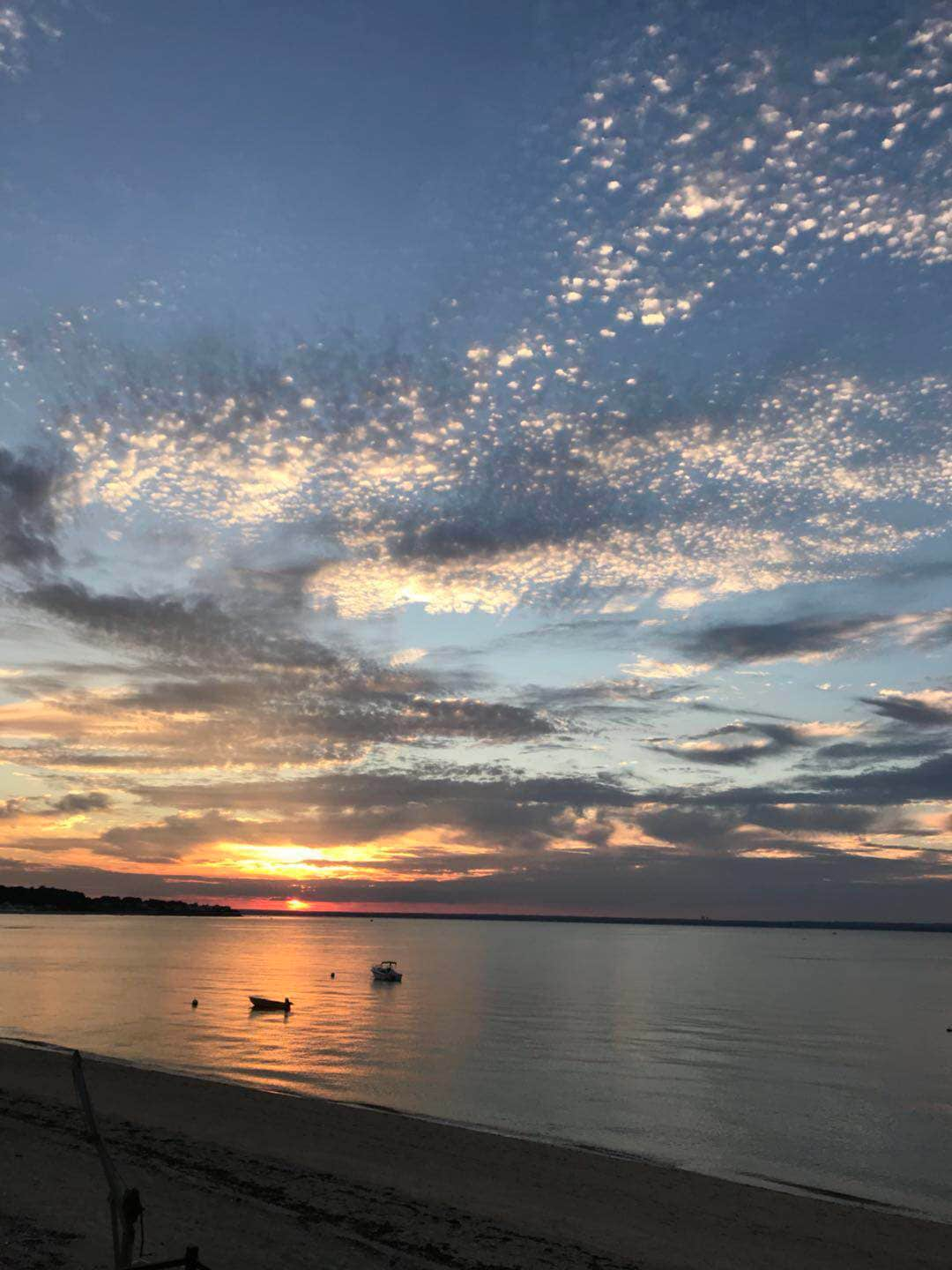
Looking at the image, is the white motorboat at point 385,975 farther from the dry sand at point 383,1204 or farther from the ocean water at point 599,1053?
the dry sand at point 383,1204

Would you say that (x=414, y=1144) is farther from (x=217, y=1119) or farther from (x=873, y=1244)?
(x=873, y=1244)

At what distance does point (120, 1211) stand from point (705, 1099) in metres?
42.5

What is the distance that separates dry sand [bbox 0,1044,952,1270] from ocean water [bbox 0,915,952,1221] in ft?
19.8

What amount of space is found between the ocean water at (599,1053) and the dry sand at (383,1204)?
604 centimetres

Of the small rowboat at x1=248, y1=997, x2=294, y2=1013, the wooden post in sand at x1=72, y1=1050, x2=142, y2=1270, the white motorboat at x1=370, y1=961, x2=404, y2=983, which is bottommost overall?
the white motorboat at x1=370, y1=961, x2=404, y2=983

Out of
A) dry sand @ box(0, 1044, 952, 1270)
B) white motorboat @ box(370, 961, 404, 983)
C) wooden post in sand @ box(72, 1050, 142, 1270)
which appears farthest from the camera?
white motorboat @ box(370, 961, 404, 983)

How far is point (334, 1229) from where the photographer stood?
749 inches

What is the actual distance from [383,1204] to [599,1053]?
39856 millimetres

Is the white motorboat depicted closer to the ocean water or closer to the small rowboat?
the ocean water

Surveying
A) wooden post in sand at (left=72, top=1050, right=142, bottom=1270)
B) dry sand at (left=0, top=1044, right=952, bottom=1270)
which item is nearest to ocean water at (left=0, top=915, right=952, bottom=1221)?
dry sand at (left=0, top=1044, right=952, bottom=1270)

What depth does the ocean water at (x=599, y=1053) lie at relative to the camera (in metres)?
35.4

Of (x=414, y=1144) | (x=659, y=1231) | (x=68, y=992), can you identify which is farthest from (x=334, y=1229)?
(x=68, y=992)

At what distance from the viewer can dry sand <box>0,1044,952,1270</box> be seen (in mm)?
Result: 17781

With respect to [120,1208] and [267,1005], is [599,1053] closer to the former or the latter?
[267,1005]
